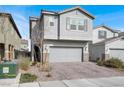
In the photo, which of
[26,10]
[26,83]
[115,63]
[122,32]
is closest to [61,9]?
[26,10]

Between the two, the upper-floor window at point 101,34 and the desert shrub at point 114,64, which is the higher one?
the upper-floor window at point 101,34

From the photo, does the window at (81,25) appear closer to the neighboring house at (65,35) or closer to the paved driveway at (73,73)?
the neighboring house at (65,35)

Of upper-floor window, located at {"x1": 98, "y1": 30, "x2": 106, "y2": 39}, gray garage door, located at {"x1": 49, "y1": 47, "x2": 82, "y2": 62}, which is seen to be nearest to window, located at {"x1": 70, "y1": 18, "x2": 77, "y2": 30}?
gray garage door, located at {"x1": 49, "y1": 47, "x2": 82, "y2": 62}

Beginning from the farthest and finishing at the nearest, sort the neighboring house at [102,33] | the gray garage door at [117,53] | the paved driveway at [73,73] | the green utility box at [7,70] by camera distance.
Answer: the neighboring house at [102,33] → the gray garage door at [117,53] → the paved driveway at [73,73] → the green utility box at [7,70]

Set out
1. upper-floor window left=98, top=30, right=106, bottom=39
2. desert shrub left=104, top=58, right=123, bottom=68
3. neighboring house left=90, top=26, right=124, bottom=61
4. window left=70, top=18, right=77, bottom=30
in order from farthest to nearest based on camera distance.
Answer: upper-floor window left=98, top=30, right=106, bottom=39 < neighboring house left=90, top=26, right=124, bottom=61 < window left=70, top=18, right=77, bottom=30 < desert shrub left=104, top=58, right=123, bottom=68

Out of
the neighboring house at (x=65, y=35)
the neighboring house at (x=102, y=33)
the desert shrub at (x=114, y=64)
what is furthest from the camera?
the neighboring house at (x=102, y=33)

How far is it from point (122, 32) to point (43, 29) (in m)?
21.1

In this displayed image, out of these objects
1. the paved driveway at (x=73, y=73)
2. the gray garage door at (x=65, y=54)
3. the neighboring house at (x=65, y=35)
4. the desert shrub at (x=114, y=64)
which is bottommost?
the paved driveway at (x=73, y=73)

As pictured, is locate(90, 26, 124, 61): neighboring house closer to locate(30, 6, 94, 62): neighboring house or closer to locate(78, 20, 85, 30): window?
locate(30, 6, 94, 62): neighboring house

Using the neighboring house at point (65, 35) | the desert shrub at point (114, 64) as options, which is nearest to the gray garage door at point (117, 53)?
the neighboring house at point (65, 35)

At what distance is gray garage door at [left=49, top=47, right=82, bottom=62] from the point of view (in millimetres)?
20906

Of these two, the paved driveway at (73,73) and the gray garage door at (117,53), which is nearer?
the paved driveway at (73,73)

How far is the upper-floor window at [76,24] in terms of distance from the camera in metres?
20.4
